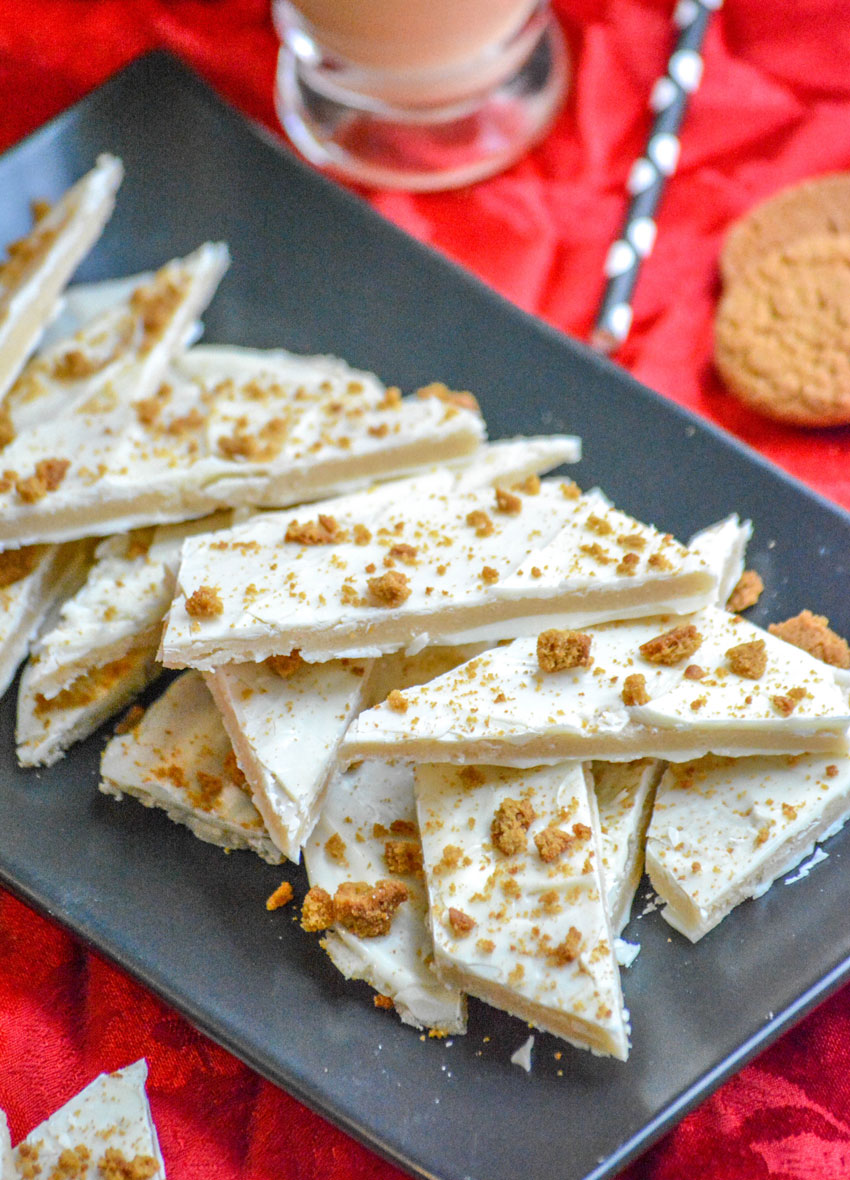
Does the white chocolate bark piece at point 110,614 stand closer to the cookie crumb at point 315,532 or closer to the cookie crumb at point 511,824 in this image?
the cookie crumb at point 315,532

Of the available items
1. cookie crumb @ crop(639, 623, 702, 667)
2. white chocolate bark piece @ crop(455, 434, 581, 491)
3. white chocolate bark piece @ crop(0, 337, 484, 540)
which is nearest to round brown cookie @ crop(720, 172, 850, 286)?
white chocolate bark piece @ crop(455, 434, 581, 491)

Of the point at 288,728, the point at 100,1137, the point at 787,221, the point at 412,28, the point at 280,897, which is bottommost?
the point at 100,1137

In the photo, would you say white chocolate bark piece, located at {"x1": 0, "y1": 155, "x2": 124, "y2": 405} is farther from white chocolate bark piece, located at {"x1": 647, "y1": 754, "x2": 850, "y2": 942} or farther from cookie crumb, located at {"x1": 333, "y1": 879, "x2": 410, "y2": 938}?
white chocolate bark piece, located at {"x1": 647, "y1": 754, "x2": 850, "y2": 942}

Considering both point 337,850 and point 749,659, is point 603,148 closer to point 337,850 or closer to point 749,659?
point 749,659

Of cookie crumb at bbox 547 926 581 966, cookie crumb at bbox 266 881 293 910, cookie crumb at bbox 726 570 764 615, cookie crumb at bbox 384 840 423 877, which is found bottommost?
cookie crumb at bbox 266 881 293 910

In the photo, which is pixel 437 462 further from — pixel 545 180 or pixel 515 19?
pixel 515 19

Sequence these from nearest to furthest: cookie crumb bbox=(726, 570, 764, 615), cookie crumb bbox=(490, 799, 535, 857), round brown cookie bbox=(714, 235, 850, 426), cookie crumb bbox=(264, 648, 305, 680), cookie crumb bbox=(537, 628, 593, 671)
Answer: cookie crumb bbox=(490, 799, 535, 857)
cookie crumb bbox=(537, 628, 593, 671)
cookie crumb bbox=(264, 648, 305, 680)
cookie crumb bbox=(726, 570, 764, 615)
round brown cookie bbox=(714, 235, 850, 426)

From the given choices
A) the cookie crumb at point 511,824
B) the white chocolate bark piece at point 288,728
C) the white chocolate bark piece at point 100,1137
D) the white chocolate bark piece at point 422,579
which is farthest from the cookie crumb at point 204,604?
→ the white chocolate bark piece at point 100,1137

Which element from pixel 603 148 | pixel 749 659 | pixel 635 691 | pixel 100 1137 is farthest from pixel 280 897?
pixel 603 148
